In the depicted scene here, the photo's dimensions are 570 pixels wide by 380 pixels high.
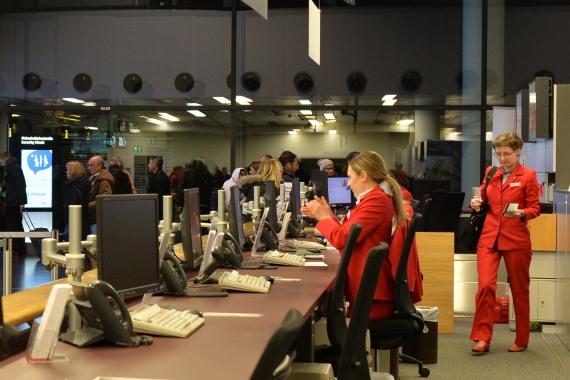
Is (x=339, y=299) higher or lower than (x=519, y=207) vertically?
lower

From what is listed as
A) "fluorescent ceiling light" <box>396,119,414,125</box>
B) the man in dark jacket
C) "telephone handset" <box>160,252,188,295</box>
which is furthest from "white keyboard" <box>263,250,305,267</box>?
the man in dark jacket

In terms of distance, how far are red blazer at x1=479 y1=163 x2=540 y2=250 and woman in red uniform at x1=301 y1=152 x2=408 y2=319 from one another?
2090mm

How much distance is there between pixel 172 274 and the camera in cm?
390

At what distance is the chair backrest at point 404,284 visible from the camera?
14.8 feet

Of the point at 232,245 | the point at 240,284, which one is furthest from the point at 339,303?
the point at 232,245

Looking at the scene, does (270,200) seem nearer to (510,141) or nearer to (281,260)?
(281,260)

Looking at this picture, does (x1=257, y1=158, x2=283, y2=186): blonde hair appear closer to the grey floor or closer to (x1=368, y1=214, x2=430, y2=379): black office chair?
the grey floor

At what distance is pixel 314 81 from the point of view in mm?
12234

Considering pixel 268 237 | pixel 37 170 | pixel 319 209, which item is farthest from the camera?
pixel 37 170

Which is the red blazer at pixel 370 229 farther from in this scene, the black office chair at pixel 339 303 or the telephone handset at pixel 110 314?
the telephone handset at pixel 110 314

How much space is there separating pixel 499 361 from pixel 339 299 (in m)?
3.27

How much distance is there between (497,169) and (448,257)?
0.97m

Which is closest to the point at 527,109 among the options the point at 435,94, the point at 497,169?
the point at 435,94

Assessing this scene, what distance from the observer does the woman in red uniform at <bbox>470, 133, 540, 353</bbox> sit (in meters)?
6.74
